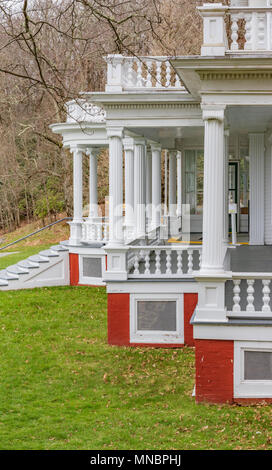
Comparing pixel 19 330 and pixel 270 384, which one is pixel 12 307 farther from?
pixel 270 384

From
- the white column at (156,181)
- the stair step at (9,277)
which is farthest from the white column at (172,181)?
the stair step at (9,277)

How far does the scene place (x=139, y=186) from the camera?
571 inches

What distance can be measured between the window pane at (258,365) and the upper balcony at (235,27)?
159 inches

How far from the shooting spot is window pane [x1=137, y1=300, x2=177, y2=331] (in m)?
11.7

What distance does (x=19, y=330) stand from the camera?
13.1 metres

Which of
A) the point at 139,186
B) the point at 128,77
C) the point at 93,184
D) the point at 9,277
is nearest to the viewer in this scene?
the point at 128,77

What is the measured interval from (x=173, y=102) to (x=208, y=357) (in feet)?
17.9

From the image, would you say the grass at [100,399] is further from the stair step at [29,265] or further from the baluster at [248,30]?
the baluster at [248,30]

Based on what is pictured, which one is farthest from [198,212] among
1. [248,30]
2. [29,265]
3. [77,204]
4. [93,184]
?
[248,30]

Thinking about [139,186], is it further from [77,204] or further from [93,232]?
[77,204]

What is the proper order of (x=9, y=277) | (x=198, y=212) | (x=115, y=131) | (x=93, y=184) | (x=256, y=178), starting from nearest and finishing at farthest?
(x=115, y=131)
(x=256, y=178)
(x=9, y=277)
(x=198, y=212)
(x=93, y=184)

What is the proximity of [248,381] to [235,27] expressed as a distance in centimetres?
480

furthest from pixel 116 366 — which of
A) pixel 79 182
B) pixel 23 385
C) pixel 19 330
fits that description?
pixel 79 182

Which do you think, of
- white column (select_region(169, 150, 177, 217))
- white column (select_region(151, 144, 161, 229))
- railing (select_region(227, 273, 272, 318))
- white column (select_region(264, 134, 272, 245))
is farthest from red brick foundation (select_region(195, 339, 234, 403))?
white column (select_region(169, 150, 177, 217))
